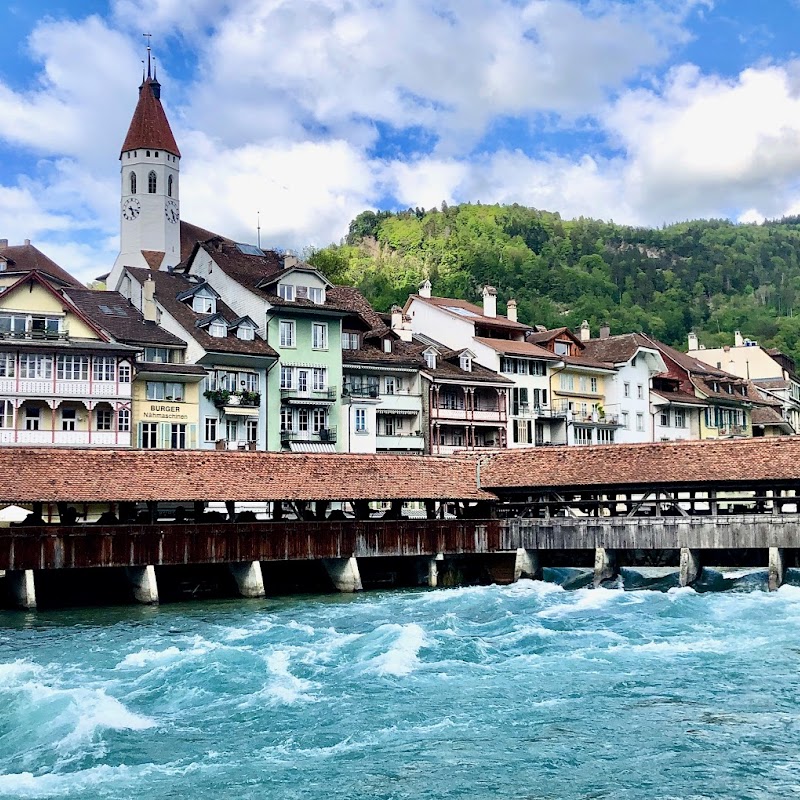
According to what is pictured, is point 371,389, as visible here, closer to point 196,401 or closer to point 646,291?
point 196,401

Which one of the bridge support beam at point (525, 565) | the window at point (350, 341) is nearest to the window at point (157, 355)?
the window at point (350, 341)

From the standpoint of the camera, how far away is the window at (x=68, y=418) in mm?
42344

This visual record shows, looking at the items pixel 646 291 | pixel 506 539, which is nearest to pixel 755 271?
pixel 646 291

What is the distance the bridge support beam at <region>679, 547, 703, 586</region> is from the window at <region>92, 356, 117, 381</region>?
20.8 metres

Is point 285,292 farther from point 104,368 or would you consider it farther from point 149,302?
point 104,368

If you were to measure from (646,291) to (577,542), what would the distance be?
8336cm

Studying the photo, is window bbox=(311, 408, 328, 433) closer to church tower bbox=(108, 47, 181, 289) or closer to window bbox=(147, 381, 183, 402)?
window bbox=(147, 381, 183, 402)

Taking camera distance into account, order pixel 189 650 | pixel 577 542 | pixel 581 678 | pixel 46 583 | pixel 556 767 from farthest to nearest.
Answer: pixel 577 542 → pixel 46 583 → pixel 189 650 → pixel 581 678 → pixel 556 767

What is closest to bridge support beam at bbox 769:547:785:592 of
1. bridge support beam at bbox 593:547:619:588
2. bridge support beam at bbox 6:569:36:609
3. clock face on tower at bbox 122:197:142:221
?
bridge support beam at bbox 593:547:619:588

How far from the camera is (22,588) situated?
30641mm

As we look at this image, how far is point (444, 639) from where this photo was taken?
25609mm

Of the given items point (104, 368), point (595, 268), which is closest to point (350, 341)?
point (104, 368)

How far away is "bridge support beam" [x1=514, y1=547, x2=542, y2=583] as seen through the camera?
36875 mm

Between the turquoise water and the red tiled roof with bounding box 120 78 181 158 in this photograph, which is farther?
the red tiled roof with bounding box 120 78 181 158
